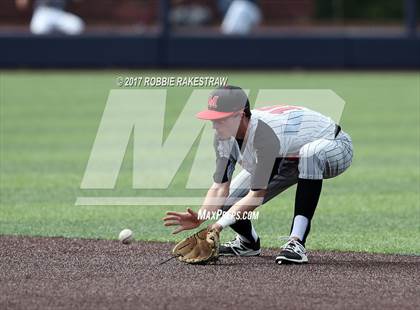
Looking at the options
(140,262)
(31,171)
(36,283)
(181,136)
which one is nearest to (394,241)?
(140,262)

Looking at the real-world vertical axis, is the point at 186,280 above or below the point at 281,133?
below

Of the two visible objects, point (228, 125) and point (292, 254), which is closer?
→ point (228, 125)

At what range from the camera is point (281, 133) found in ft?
25.7

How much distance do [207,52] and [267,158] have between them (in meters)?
21.4

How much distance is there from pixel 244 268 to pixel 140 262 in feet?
2.73

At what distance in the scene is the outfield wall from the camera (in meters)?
28.6

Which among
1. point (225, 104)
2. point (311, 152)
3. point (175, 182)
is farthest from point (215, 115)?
point (175, 182)

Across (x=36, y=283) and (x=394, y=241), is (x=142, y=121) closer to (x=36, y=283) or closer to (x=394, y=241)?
(x=394, y=241)

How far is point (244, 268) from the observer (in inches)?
308

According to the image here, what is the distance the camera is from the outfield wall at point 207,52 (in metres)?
28.6

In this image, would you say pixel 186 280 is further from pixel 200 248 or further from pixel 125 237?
pixel 125 237

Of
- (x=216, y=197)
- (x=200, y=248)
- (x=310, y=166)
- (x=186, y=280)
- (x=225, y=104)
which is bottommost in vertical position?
(x=200, y=248)

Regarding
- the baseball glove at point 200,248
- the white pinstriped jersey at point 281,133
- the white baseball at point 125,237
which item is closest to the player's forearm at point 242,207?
the baseball glove at point 200,248

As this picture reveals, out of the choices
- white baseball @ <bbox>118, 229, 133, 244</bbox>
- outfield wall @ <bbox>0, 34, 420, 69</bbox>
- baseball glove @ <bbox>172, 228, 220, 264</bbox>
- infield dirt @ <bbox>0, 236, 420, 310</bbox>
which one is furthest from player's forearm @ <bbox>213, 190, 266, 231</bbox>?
outfield wall @ <bbox>0, 34, 420, 69</bbox>
